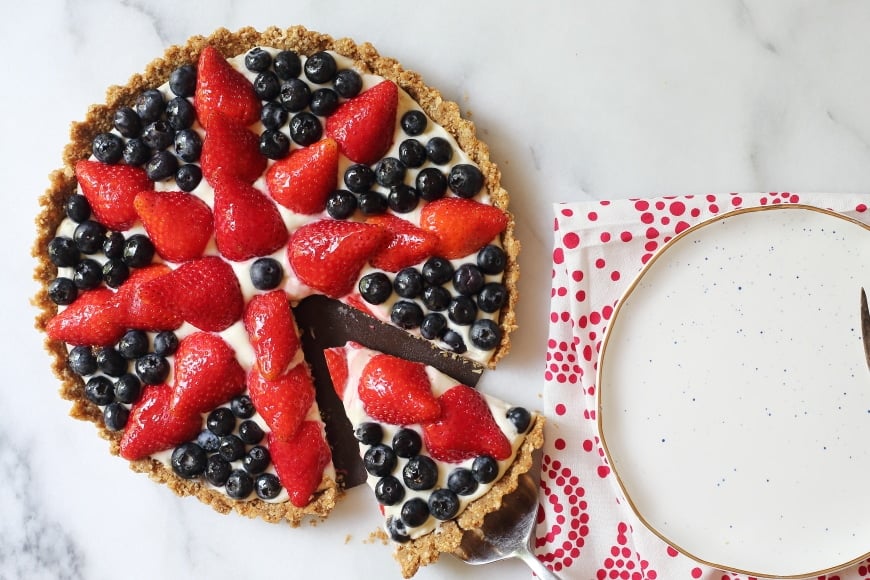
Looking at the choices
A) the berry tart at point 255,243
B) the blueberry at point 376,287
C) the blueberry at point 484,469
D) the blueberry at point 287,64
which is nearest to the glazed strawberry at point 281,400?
the berry tart at point 255,243

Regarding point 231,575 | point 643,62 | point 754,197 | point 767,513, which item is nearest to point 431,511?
point 231,575

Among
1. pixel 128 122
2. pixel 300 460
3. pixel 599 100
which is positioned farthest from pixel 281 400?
pixel 599 100

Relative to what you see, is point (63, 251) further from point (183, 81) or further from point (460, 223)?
point (460, 223)

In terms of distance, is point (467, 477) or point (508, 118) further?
point (508, 118)

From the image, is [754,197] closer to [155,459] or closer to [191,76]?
[191,76]

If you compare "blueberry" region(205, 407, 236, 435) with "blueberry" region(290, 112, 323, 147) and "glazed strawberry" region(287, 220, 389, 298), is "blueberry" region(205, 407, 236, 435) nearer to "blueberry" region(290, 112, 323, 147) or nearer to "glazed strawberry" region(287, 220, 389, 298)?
"glazed strawberry" region(287, 220, 389, 298)

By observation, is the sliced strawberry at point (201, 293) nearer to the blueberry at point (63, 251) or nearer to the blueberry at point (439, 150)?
the blueberry at point (63, 251)
